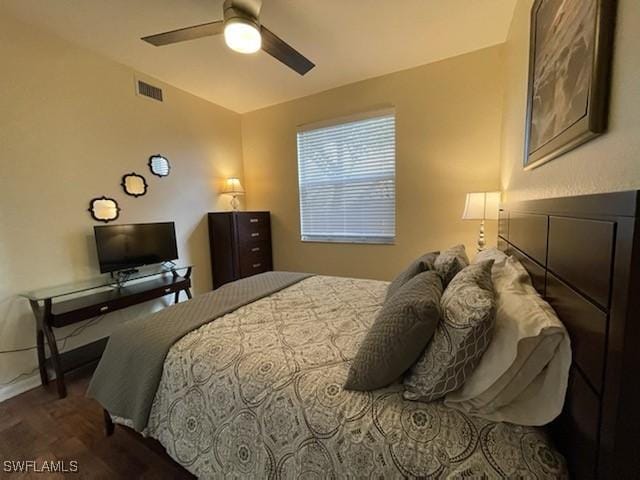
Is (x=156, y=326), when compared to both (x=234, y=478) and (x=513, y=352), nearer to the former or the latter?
(x=234, y=478)

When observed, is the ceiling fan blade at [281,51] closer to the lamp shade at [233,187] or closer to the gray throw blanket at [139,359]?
the gray throw blanket at [139,359]

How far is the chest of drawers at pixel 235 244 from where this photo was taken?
139 inches

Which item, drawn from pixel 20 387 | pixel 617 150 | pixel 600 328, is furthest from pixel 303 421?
pixel 20 387

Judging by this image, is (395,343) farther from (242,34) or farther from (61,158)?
(61,158)

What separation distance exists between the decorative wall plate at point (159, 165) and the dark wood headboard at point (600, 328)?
11.2ft

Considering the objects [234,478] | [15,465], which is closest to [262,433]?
[234,478]

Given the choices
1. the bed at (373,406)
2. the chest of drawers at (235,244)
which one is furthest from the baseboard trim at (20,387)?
the chest of drawers at (235,244)

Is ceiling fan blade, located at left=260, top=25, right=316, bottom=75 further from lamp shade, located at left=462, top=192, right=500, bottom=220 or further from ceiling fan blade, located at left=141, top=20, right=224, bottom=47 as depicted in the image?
lamp shade, located at left=462, top=192, right=500, bottom=220

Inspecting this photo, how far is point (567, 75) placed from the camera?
103cm

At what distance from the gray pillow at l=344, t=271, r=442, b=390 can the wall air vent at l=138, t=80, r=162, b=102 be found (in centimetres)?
336

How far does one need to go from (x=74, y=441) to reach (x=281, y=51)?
2.78m

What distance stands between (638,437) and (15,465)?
8.33 ft

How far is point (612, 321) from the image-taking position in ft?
1.91

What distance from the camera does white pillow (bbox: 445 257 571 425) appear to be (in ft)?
2.51
